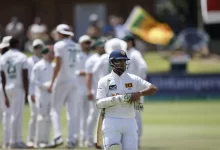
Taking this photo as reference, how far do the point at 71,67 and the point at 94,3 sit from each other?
30.8m

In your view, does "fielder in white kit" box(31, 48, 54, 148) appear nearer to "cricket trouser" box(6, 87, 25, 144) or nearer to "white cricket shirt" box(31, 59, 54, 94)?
"white cricket shirt" box(31, 59, 54, 94)

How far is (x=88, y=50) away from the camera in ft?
66.6

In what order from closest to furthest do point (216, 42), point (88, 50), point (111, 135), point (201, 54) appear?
point (111, 135) → point (88, 50) → point (201, 54) → point (216, 42)

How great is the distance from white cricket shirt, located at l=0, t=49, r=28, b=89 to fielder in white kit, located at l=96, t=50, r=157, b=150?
617cm

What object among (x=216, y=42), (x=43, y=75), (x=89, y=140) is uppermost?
(x=216, y=42)

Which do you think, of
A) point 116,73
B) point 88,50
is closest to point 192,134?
point 88,50

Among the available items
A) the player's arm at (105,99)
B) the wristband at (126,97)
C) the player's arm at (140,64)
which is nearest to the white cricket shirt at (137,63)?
the player's arm at (140,64)

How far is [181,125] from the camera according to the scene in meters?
24.3

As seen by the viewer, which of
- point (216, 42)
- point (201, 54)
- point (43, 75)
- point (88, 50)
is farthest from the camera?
point (216, 42)

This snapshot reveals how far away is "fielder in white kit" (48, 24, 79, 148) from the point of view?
57.5 feet

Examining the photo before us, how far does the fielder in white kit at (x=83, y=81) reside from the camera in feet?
64.6

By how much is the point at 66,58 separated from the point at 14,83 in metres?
1.26

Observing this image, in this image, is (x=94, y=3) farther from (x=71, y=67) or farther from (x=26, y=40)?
(x=71, y=67)

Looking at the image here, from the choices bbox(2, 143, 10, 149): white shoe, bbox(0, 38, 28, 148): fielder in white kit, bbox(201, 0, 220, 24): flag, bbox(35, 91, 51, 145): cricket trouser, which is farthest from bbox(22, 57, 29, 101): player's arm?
bbox(201, 0, 220, 24): flag
